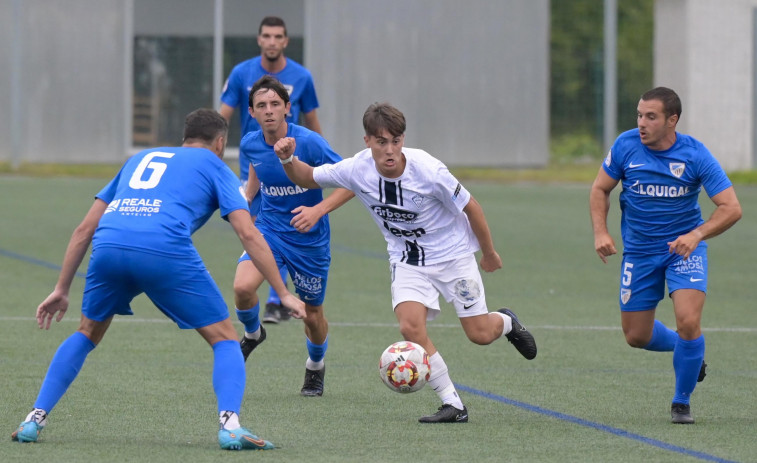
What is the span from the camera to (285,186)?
25.5ft

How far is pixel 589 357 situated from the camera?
877 cm

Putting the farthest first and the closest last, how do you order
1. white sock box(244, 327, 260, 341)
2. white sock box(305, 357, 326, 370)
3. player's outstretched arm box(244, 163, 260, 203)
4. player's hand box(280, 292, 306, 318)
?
player's outstretched arm box(244, 163, 260, 203)
white sock box(244, 327, 260, 341)
white sock box(305, 357, 326, 370)
player's hand box(280, 292, 306, 318)

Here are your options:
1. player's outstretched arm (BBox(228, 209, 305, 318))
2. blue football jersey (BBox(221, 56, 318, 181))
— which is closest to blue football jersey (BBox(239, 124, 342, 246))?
player's outstretched arm (BBox(228, 209, 305, 318))

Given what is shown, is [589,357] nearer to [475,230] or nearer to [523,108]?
[475,230]

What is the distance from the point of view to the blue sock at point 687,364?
Result: 654cm

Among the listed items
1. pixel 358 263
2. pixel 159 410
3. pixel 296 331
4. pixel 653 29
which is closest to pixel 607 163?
pixel 159 410

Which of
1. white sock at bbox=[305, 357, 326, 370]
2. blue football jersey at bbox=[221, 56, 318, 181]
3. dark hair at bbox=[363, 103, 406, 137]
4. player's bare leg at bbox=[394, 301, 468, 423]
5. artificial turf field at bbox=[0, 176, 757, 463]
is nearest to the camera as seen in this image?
artificial turf field at bbox=[0, 176, 757, 463]

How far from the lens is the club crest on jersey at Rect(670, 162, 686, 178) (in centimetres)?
676

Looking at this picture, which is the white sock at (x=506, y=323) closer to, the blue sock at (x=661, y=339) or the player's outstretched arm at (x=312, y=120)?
the blue sock at (x=661, y=339)

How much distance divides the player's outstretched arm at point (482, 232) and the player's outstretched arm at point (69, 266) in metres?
1.97

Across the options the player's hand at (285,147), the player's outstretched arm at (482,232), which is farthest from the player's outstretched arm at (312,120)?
the player's outstretched arm at (482,232)

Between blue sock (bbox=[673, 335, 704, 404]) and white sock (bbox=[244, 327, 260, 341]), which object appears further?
white sock (bbox=[244, 327, 260, 341])

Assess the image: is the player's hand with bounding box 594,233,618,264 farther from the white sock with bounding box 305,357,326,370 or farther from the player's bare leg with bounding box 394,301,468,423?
the white sock with bounding box 305,357,326,370

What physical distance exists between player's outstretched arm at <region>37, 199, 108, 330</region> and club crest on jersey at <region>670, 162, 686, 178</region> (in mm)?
3032
